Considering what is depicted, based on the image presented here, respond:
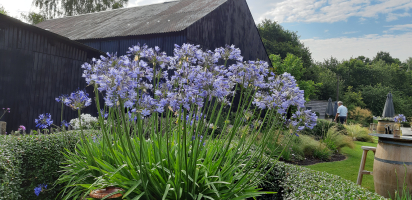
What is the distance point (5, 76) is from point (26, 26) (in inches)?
→ 71.7

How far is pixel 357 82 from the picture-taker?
44.6m

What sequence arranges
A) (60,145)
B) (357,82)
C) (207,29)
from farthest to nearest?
(357,82) → (207,29) → (60,145)

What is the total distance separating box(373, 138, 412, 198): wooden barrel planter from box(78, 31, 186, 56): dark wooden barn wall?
941 centimetres

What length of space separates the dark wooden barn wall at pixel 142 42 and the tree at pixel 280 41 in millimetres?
27316

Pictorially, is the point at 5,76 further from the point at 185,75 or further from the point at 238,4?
the point at 238,4

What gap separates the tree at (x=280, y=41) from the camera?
3712 cm

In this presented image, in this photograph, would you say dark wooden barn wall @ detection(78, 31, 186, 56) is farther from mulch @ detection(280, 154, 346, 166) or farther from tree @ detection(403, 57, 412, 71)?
tree @ detection(403, 57, 412, 71)

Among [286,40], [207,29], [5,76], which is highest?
[286,40]

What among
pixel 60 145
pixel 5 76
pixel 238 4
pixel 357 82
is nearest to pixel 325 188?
pixel 60 145

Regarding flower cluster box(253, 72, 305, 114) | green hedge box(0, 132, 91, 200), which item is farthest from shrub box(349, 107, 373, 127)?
green hedge box(0, 132, 91, 200)

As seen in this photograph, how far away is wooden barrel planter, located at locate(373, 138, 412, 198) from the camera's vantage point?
3998 millimetres

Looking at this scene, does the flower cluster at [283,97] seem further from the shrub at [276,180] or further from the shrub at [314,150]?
the shrub at [314,150]

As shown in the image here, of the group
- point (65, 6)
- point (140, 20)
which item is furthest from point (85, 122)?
point (65, 6)

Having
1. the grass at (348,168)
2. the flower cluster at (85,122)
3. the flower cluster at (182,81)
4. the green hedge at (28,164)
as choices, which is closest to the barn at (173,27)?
the flower cluster at (85,122)
